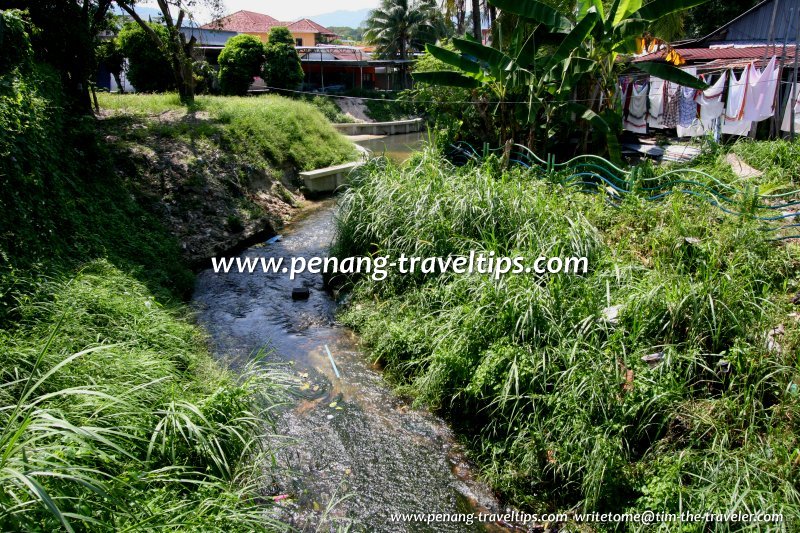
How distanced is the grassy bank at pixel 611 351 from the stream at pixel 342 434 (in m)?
0.34

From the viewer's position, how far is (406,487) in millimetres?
5309

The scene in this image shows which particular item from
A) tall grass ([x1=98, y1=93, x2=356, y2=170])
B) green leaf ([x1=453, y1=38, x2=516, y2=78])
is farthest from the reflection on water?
green leaf ([x1=453, y1=38, x2=516, y2=78])

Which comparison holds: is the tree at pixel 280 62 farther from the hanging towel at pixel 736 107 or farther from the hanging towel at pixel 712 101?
the hanging towel at pixel 736 107

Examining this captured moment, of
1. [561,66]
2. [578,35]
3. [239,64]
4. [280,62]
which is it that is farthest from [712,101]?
[280,62]

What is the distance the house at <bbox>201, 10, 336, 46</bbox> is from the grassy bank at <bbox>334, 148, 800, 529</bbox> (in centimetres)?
3337

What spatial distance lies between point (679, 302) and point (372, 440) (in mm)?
3479

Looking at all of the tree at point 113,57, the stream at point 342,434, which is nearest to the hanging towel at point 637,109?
the stream at point 342,434

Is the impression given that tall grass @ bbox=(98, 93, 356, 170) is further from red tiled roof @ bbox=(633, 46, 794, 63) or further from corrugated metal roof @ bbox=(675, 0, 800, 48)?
corrugated metal roof @ bbox=(675, 0, 800, 48)

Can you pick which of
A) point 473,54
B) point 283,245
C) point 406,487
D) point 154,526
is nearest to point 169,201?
point 283,245

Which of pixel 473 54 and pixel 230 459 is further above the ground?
pixel 473 54

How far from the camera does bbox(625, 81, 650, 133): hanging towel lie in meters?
13.4

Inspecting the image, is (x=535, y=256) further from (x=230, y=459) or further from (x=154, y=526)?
(x=154, y=526)

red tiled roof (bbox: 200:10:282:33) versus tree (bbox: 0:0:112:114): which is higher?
red tiled roof (bbox: 200:10:282:33)

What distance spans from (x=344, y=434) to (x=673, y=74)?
828cm
